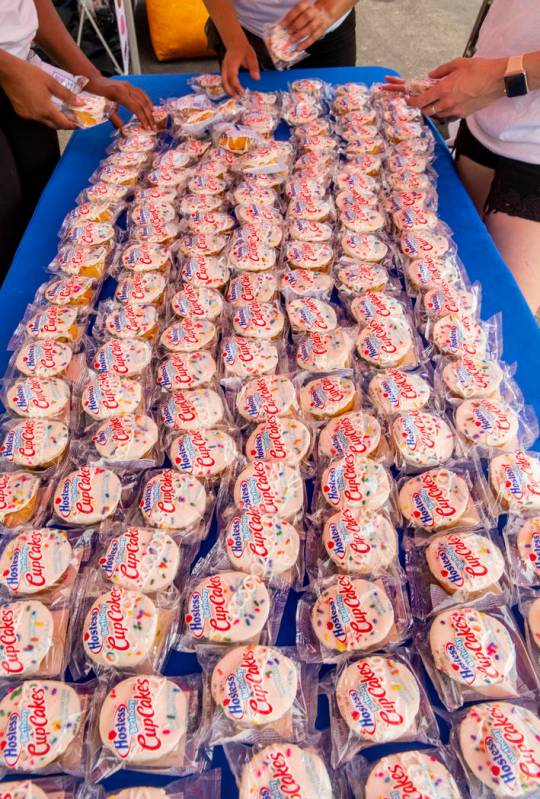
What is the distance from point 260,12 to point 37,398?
2.17 meters

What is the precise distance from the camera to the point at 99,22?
488 centimetres

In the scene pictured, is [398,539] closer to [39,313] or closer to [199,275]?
[199,275]

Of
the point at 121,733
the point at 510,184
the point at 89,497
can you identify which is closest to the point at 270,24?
the point at 510,184

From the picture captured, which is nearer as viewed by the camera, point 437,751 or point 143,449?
point 437,751

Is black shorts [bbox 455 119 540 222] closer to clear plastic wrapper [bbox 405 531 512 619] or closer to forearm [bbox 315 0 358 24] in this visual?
forearm [bbox 315 0 358 24]

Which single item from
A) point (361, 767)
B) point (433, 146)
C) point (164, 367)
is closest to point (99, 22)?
point (433, 146)

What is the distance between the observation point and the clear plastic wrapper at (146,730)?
939 mm

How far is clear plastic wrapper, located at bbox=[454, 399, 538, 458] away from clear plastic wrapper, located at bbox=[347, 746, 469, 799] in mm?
665

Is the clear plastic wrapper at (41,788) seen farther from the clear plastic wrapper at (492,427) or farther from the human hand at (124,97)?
the human hand at (124,97)

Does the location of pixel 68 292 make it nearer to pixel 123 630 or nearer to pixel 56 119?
pixel 56 119

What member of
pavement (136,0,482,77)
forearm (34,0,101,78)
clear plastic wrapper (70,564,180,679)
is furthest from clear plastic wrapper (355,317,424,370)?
pavement (136,0,482,77)

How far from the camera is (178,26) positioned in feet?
16.1

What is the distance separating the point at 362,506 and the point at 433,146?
5.85ft

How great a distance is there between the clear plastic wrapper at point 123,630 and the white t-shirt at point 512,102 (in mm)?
1752
